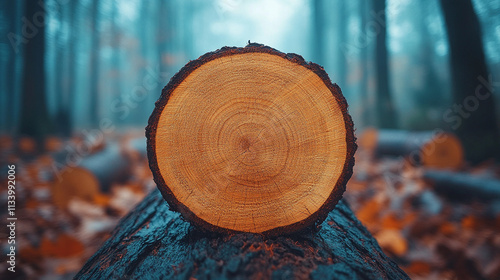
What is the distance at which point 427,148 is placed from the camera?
13.7 ft

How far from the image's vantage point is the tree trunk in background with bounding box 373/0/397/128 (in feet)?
24.7

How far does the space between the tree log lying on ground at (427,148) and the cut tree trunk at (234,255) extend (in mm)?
3878

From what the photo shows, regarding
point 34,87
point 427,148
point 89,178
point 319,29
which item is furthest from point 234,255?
point 319,29

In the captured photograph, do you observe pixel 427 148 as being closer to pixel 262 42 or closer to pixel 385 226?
pixel 385 226

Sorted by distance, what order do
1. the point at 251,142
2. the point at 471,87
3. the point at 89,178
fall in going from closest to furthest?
the point at 251,142 < the point at 89,178 < the point at 471,87

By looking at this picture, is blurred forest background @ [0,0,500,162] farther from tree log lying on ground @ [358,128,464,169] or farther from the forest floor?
the forest floor

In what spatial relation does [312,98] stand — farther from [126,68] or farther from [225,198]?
[126,68]

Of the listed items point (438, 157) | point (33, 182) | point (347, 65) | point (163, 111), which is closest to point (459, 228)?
point (438, 157)

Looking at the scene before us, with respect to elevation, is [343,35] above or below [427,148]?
above

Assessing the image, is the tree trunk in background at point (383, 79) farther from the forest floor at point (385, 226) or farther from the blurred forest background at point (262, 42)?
the forest floor at point (385, 226)

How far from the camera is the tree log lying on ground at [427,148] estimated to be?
402 centimetres

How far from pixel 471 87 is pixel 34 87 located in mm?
9801

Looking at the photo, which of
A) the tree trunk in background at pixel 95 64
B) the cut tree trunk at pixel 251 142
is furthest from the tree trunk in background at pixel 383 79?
the tree trunk in background at pixel 95 64

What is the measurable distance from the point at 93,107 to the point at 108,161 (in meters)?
15.9
